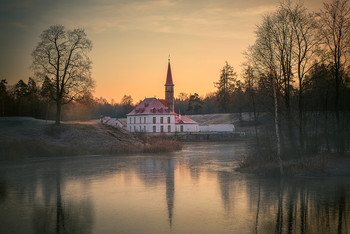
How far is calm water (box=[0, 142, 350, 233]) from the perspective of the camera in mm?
12203

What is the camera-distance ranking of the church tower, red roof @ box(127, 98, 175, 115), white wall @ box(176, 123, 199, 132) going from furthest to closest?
the church tower < white wall @ box(176, 123, 199, 132) < red roof @ box(127, 98, 175, 115)

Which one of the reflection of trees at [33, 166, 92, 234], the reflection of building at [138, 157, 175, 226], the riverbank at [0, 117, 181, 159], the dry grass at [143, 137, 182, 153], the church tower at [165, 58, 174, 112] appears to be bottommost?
the reflection of building at [138, 157, 175, 226]

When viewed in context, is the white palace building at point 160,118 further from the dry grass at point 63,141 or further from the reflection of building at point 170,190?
the reflection of building at point 170,190

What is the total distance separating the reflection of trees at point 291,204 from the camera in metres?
12.1

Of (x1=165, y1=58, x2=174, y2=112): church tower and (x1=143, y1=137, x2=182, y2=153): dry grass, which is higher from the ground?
(x1=165, y1=58, x2=174, y2=112): church tower

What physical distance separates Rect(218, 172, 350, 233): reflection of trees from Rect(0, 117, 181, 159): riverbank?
24.4 meters

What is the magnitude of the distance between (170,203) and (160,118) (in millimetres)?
74503

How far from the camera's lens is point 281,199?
1648cm

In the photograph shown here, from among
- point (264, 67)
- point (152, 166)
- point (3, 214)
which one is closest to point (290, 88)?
point (264, 67)

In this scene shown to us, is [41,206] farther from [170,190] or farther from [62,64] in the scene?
[62,64]

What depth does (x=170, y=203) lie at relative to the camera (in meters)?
16.0

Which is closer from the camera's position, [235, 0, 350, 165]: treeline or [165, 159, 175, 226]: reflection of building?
[165, 159, 175, 226]: reflection of building

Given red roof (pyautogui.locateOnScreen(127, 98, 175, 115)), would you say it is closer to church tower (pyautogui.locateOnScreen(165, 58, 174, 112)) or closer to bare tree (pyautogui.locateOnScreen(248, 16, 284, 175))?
church tower (pyautogui.locateOnScreen(165, 58, 174, 112))

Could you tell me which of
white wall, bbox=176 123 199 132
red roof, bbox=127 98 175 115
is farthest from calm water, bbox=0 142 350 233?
white wall, bbox=176 123 199 132
